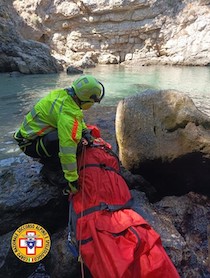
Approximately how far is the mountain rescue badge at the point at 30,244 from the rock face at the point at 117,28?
3278 centimetres

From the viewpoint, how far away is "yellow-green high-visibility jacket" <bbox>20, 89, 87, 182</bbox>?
328cm

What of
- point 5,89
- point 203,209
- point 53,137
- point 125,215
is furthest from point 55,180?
point 5,89

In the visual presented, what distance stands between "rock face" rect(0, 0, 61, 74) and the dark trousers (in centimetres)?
1861

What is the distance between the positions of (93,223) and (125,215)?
14.4 inches

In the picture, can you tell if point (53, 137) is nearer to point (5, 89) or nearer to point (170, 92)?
point (170, 92)

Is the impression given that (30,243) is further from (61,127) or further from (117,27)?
(117,27)

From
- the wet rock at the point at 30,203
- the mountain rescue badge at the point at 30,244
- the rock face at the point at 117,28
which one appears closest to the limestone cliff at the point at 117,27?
the rock face at the point at 117,28

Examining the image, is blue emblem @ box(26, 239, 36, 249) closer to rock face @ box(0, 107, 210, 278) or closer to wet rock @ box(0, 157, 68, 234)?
rock face @ box(0, 107, 210, 278)

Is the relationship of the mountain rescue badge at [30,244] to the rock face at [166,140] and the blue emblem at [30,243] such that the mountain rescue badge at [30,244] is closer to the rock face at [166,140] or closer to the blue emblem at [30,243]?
the blue emblem at [30,243]

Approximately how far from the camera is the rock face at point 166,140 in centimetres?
414

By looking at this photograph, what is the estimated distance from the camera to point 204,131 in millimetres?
4180

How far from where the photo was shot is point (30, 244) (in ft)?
10.6

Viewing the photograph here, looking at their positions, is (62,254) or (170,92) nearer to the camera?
(62,254)

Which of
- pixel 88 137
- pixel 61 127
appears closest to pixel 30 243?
→ pixel 61 127
